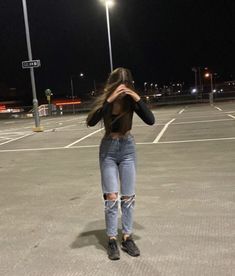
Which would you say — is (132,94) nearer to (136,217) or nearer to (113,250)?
(113,250)

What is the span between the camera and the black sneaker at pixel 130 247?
4748 mm

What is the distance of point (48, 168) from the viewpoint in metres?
10.6

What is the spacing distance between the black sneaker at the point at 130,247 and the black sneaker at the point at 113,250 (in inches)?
3.9

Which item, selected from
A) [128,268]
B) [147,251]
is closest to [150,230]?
[147,251]

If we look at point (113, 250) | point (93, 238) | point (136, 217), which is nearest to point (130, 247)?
point (113, 250)

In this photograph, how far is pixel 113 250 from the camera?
188 inches

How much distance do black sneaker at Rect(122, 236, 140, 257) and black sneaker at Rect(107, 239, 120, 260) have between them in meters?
0.10

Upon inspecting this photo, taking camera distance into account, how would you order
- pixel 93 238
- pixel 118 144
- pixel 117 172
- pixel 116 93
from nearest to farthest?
1. pixel 116 93
2. pixel 118 144
3. pixel 117 172
4. pixel 93 238

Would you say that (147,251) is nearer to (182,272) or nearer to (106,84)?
(182,272)

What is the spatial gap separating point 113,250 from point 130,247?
0.56 feet

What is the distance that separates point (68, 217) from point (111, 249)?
1602 mm

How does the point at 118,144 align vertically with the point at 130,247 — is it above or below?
above

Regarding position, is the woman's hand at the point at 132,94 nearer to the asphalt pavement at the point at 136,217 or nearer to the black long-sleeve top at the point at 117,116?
the black long-sleeve top at the point at 117,116

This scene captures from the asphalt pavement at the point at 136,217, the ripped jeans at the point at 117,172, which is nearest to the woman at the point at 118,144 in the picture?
the ripped jeans at the point at 117,172
